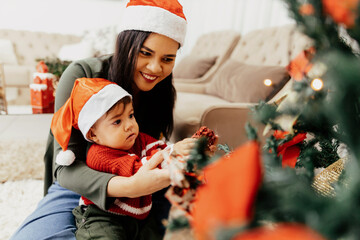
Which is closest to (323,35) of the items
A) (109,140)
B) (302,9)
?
(302,9)

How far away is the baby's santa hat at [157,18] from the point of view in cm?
90

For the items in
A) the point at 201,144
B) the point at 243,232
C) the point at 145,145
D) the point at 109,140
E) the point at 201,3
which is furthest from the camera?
the point at 201,3

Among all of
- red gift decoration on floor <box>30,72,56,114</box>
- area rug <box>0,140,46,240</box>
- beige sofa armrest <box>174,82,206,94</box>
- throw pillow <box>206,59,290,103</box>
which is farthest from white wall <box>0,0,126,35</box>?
area rug <box>0,140,46,240</box>

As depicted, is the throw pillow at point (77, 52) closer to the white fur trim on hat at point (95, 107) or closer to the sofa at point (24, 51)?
the sofa at point (24, 51)

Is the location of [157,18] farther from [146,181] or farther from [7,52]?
[7,52]

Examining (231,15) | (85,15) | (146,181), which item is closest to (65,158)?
(146,181)

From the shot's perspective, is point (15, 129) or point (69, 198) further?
point (15, 129)

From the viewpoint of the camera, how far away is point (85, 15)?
4.79 metres

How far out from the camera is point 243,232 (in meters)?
0.20

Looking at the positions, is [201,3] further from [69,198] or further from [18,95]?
[69,198]

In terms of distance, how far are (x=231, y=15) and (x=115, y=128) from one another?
9.02 feet

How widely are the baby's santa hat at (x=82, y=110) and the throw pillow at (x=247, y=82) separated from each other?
3.15ft

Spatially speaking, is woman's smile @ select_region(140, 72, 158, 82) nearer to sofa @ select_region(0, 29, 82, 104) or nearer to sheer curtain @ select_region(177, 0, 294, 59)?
sheer curtain @ select_region(177, 0, 294, 59)

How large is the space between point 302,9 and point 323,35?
34 millimetres
